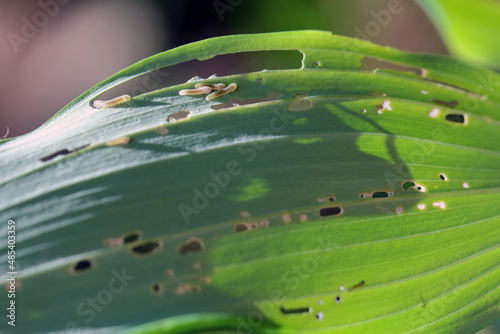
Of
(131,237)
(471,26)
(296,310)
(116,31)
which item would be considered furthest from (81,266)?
(116,31)

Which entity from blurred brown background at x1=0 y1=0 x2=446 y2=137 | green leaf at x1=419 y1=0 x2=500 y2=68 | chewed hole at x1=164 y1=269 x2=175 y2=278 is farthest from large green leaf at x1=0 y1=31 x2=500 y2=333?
blurred brown background at x1=0 y1=0 x2=446 y2=137

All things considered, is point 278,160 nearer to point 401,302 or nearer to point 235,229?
point 235,229

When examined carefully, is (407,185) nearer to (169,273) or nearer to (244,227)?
(244,227)

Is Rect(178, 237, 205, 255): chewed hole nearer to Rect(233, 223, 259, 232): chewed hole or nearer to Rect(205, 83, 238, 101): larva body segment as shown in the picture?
Rect(233, 223, 259, 232): chewed hole

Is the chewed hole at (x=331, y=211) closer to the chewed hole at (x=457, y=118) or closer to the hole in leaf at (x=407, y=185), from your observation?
the hole in leaf at (x=407, y=185)

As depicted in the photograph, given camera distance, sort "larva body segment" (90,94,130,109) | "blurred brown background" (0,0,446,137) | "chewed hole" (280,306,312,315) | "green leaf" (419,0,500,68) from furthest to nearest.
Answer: "blurred brown background" (0,0,446,137), "larva body segment" (90,94,130,109), "chewed hole" (280,306,312,315), "green leaf" (419,0,500,68)

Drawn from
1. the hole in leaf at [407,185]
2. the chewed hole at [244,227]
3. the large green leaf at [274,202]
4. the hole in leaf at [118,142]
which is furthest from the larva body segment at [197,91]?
the hole in leaf at [407,185]

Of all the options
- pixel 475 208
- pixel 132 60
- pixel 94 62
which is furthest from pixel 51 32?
pixel 475 208
